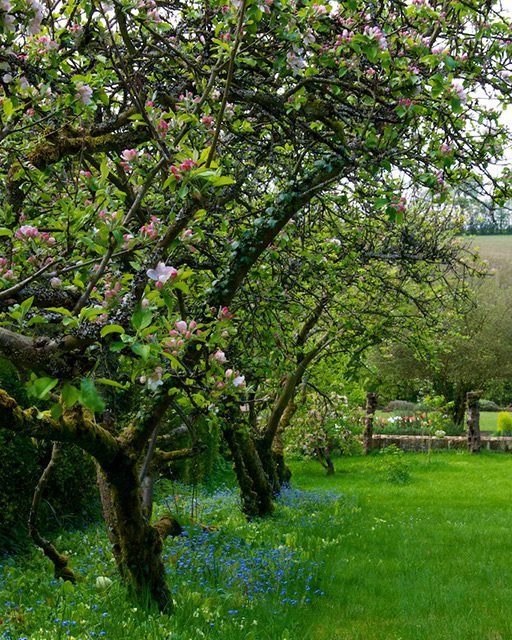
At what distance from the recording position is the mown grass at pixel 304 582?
4.72m

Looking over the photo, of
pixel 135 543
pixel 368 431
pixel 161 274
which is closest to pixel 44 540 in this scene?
pixel 135 543

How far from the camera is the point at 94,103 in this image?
377 cm

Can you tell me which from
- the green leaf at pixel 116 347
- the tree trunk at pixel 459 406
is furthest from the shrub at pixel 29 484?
the tree trunk at pixel 459 406

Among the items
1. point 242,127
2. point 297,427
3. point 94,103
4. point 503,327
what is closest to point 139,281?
point 94,103

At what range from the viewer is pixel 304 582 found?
20.8 ft

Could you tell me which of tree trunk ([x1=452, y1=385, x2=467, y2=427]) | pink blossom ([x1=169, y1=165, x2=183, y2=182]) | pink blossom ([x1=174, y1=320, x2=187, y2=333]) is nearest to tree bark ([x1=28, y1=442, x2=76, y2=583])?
pink blossom ([x1=174, y1=320, x2=187, y2=333])

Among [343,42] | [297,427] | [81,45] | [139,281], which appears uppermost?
[81,45]

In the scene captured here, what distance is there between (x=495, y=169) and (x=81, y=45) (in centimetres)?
324

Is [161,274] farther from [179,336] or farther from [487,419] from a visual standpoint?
[487,419]

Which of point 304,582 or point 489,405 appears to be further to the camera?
point 489,405

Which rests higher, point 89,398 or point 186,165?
point 186,165

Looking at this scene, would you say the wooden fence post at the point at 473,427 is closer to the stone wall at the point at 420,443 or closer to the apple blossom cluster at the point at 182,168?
the stone wall at the point at 420,443

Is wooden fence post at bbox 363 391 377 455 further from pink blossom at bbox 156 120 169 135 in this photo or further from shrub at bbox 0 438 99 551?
pink blossom at bbox 156 120 169 135

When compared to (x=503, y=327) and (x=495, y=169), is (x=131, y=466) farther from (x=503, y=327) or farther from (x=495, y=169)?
(x=503, y=327)
